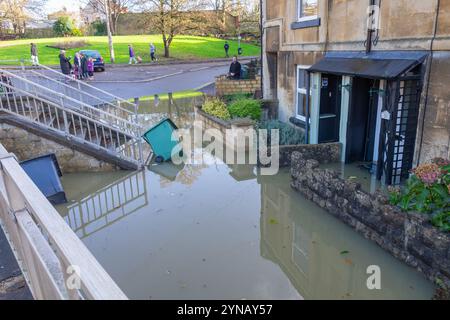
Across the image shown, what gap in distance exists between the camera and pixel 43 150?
321 inches

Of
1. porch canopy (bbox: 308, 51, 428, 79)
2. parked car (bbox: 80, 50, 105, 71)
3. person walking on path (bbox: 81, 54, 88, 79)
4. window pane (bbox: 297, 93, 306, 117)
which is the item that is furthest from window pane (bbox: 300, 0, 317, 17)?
parked car (bbox: 80, 50, 105, 71)

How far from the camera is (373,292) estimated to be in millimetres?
4266

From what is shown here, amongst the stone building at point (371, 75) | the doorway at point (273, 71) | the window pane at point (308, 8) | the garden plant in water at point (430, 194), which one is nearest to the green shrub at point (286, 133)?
the stone building at point (371, 75)

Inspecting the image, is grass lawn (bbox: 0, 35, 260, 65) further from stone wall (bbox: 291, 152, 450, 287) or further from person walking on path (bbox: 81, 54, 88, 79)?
stone wall (bbox: 291, 152, 450, 287)

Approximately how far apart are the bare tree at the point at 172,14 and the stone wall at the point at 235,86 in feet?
67.6

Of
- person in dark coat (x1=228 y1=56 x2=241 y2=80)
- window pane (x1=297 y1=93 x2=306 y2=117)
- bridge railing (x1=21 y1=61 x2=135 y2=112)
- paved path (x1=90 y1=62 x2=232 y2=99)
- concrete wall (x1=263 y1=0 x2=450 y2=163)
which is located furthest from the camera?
paved path (x1=90 y1=62 x2=232 y2=99)

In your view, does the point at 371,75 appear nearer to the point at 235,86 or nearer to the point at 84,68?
the point at 235,86

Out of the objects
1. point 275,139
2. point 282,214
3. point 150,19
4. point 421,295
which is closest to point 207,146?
point 275,139

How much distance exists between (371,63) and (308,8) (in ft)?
11.3

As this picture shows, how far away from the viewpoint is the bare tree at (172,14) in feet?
111

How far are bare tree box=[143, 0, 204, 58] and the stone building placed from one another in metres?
25.2

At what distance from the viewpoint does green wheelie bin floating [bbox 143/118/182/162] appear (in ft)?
29.2

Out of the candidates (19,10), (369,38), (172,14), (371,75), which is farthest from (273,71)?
(19,10)

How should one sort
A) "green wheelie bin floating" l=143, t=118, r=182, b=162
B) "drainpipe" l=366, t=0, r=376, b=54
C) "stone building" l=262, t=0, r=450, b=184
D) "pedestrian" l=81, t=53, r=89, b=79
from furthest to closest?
"pedestrian" l=81, t=53, r=89, b=79 → "green wheelie bin floating" l=143, t=118, r=182, b=162 → "drainpipe" l=366, t=0, r=376, b=54 → "stone building" l=262, t=0, r=450, b=184
